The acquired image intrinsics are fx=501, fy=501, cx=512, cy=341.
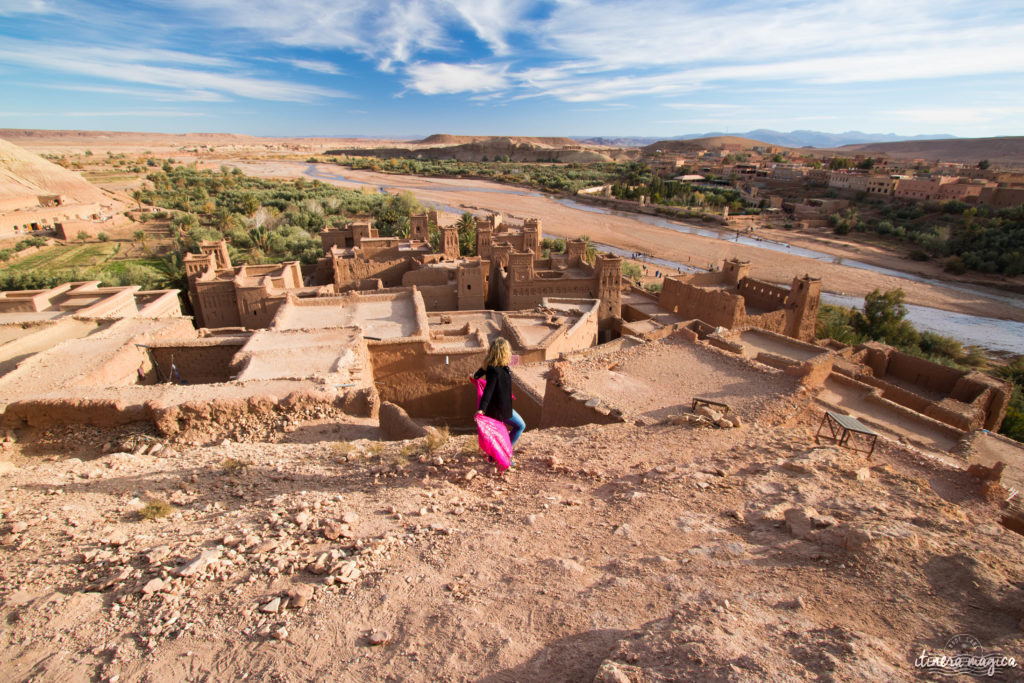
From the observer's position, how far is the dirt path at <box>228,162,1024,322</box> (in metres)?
35.2

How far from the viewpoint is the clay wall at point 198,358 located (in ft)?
37.6

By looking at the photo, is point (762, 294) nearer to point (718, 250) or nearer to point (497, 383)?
point (497, 383)

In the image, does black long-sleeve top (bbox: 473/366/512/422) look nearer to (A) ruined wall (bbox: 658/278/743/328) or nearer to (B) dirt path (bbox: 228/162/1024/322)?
(A) ruined wall (bbox: 658/278/743/328)

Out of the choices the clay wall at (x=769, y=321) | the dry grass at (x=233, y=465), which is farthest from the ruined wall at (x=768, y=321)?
the dry grass at (x=233, y=465)

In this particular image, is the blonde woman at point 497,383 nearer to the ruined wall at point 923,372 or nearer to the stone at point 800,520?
the stone at point 800,520

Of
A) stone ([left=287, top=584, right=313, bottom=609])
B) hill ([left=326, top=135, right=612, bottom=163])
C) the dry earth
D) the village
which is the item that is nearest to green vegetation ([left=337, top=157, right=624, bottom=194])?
hill ([left=326, top=135, right=612, bottom=163])

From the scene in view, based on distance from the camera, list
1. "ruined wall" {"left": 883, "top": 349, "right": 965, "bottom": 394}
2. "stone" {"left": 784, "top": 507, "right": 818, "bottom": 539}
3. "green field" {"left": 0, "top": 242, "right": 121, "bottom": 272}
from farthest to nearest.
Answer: "green field" {"left": 0, "top": 242, "right": 121, "bottom": 272}, "ruined wall" {"left": 883, "top": 349, "right": 965, "bottom": 394}, "stone" {"left": 784, "top": 507, "right": 818, "bottom": 539}

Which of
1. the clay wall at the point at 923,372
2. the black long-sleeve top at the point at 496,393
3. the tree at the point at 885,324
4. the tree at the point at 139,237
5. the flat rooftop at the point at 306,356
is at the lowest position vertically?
the tree at the point at 885,324

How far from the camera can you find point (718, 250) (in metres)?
46.0

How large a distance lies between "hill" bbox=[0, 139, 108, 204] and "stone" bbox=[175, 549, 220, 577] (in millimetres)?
51423

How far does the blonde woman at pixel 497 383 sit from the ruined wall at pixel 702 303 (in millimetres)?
14083

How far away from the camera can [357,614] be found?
3.65m

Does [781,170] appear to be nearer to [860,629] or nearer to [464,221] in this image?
[464,221]

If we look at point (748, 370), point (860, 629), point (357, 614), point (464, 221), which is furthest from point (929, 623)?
point (464, 221)
